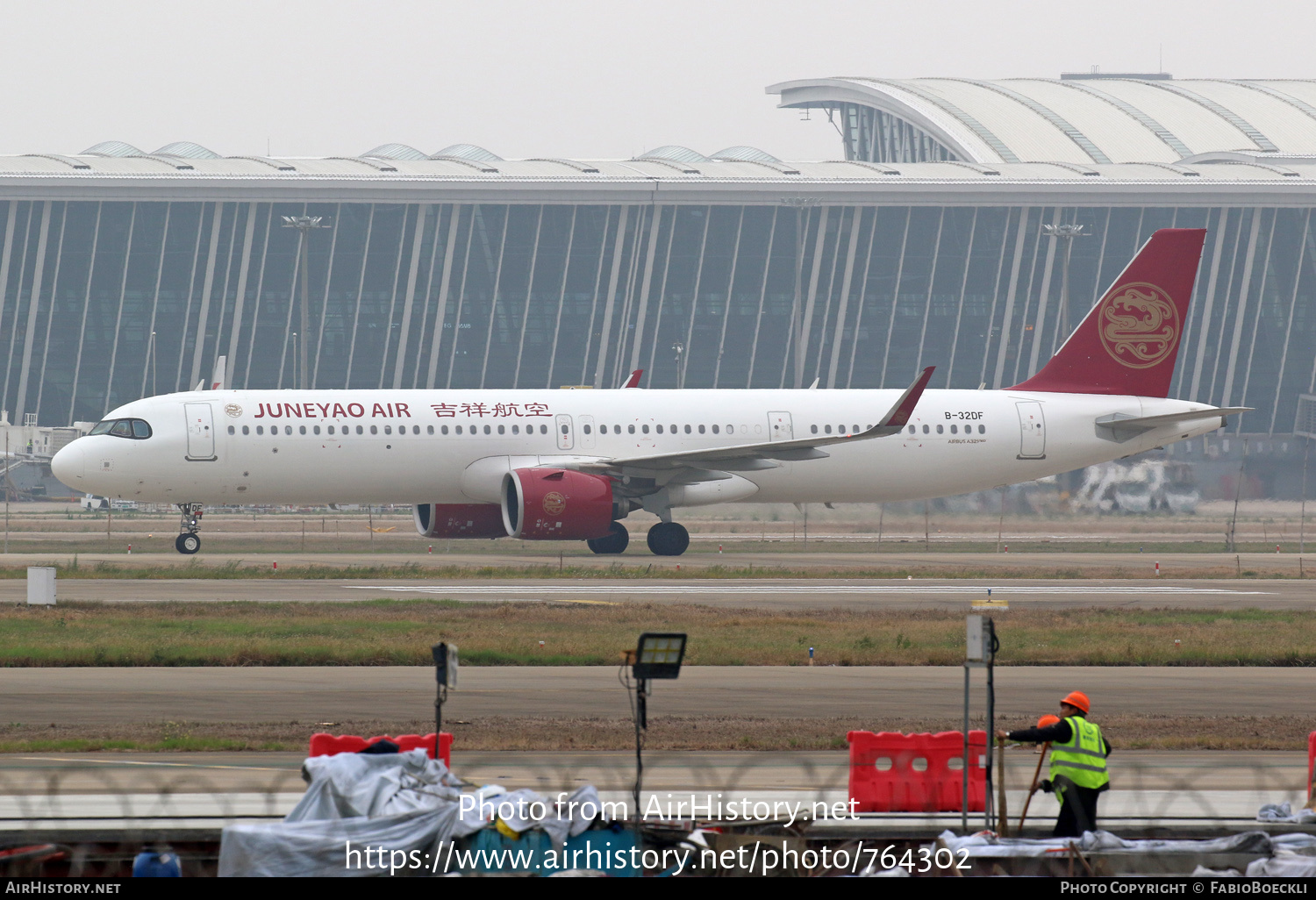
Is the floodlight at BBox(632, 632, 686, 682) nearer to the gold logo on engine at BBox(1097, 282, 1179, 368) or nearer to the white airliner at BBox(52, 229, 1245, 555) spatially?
the white airliner at BBox(52, 229, 1245, 555)

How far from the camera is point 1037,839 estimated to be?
1166 cm

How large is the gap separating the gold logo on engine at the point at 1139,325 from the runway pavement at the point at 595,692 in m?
21.8

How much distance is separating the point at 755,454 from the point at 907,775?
1028 inches

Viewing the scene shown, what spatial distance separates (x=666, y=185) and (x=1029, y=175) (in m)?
21.0

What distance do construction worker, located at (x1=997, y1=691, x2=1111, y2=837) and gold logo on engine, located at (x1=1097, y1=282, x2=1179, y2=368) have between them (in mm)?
33004

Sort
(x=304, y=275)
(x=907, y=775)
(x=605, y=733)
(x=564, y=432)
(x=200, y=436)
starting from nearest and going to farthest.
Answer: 1. (x=907, y=775)
2. (x=605, y=733)
3. (x=200, y=436)
4. (x=564, y=432)
5. (x=304, y=275)

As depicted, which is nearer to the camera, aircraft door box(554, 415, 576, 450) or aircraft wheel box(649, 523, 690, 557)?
aircraft door box(554, 415, 576, 450)

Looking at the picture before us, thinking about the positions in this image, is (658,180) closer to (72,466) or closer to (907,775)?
(72,466)

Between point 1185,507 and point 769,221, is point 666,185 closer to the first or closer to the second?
point 769,221

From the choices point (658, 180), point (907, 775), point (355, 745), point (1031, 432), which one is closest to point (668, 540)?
point (1031, 432)

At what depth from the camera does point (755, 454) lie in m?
39.3

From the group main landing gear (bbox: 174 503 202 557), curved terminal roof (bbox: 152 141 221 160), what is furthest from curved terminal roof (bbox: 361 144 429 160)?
main landing gear (bbox: 174 503 202 557)

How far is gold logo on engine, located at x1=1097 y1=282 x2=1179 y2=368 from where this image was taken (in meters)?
43.6
